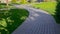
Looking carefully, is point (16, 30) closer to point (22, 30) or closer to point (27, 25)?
point (22, 30)

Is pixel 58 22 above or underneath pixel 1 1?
above

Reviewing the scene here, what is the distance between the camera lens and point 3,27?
11.0 m

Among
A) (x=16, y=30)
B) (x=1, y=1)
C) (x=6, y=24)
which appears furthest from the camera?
(x=1, y=1)

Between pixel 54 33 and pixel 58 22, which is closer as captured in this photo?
pixel 54 33

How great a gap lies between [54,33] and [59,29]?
3.76ft

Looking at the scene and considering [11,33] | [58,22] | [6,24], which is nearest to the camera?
[11,33]

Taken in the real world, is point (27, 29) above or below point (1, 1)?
above

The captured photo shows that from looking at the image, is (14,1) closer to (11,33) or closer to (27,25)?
(27,25)

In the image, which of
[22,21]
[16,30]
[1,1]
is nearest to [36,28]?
[16,30]

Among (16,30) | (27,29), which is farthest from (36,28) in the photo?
(16,30)

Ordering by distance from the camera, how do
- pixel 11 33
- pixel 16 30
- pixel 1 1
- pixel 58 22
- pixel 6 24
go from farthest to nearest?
pixel 1 1
pixel 58 22
pixel 6 24
pixel 16 30
pixel 11 33

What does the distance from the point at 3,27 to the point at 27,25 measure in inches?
68.6

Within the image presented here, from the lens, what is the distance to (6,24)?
464 inches

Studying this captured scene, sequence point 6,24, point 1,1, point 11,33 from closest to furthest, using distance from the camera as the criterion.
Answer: point 11,33
point 6,24
point 1,1
